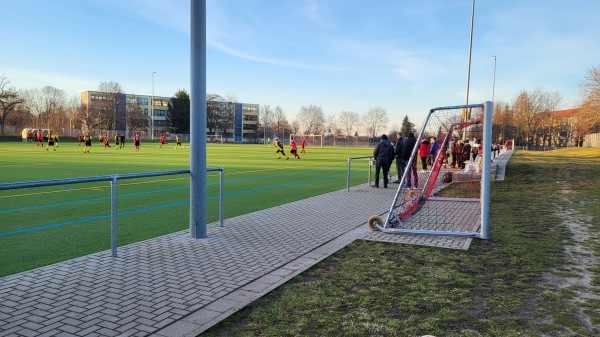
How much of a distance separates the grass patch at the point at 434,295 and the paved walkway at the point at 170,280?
34 cm

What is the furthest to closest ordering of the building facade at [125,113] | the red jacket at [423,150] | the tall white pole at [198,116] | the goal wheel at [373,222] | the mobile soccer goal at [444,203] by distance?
the building facade at [125,113] → the red jacket at [423,150] → the goal wheel at [373,222] → the mobile soccer goal at [444,203] → the tall white pole at [198,116]

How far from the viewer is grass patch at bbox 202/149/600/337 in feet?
12.1

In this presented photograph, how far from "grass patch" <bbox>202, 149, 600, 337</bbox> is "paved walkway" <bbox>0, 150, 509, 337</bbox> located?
34 cm

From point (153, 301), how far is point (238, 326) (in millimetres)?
1085

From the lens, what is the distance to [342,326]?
12.2 ft

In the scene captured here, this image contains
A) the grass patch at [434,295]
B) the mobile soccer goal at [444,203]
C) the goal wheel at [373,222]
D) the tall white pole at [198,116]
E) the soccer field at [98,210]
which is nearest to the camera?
the grass patch at [434,295]

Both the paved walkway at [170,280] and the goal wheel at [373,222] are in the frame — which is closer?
the paved walkway at [170,280]

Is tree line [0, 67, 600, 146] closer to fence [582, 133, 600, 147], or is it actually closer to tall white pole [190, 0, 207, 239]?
fence [582, 133, 600, 147]

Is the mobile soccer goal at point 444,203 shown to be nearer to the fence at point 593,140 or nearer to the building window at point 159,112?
the fence at point 593,140

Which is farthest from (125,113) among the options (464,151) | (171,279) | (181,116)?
(171,279)

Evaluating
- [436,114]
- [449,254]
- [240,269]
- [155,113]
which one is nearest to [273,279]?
[240,269]

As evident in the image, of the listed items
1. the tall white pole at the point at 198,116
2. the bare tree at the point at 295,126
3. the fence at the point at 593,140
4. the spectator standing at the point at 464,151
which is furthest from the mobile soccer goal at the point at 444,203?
the bare tree at the point at 295,126

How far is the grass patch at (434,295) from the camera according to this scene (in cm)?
370

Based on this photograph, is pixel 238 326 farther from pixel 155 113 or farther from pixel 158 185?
pixel 155 113
